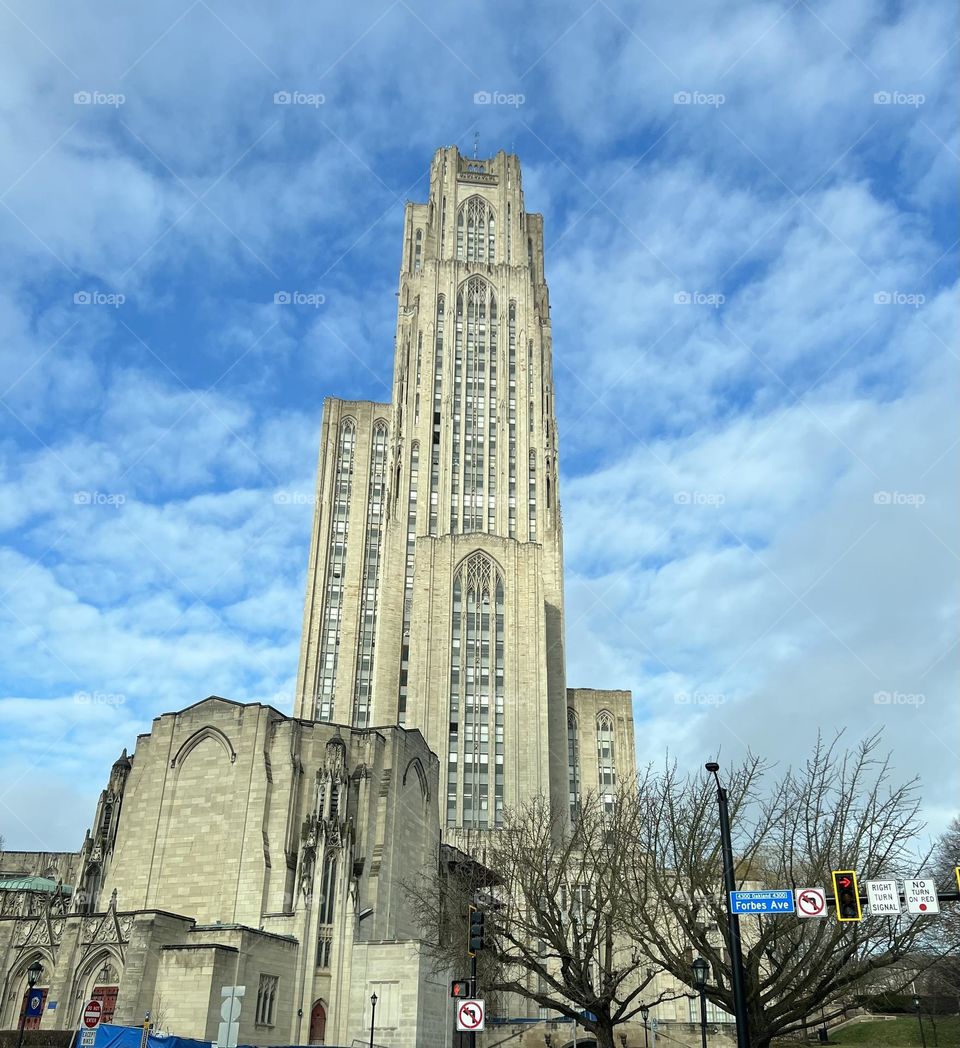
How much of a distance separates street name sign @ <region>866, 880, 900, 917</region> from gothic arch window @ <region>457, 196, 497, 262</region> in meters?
102

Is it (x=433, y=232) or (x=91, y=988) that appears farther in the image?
(x=433, y=232)

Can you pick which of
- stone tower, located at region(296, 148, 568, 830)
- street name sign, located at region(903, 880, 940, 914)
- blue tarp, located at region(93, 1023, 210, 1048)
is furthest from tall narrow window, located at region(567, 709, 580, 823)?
street name sign, located at region(903, 880, 940, 914)

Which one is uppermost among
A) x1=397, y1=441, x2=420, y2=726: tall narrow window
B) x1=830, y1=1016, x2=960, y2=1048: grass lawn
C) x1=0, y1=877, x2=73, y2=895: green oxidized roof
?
x1=397, y1=441, x2=420, y2=726: tall narrow window

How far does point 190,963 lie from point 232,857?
9.26 m

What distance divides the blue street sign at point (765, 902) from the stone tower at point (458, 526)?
62.5 meters

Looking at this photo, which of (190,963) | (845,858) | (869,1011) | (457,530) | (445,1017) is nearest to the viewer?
(845,858)

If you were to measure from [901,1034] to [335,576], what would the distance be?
75.6 metres

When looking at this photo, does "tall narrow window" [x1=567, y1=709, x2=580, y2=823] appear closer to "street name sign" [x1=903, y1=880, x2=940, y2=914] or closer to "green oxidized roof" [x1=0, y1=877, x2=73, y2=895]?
"green oxidized roof" [x1=0, y1=877, x2=73, y2=895]

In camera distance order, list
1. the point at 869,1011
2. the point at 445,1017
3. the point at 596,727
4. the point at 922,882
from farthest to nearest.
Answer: the point at 596,727
the point at 869,1011
the point at 445,1017
the point at 922,882

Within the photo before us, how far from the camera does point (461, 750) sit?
3356 inches

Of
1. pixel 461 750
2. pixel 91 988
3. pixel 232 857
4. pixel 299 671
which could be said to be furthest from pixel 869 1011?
pixel 299 671

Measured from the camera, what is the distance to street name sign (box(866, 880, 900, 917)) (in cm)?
2092

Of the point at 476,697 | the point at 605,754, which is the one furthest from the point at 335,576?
the point at 605,754

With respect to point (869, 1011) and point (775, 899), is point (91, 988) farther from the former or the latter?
point (869, 1011)
